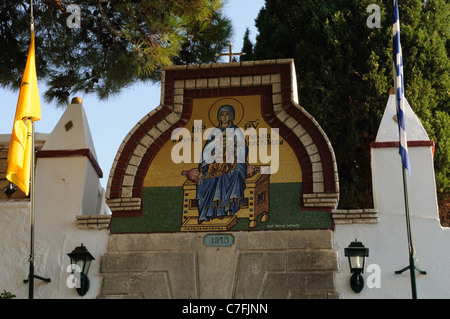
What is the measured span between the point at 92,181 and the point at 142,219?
110 centimetres

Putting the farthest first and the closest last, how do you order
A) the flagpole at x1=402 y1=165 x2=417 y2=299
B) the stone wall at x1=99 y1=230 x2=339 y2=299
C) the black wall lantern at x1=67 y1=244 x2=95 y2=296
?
1. the black wall lantern at x1=67 y1=244 x2=95 y2=296
2. the stone wall at x1=99 y1=230 x2=339 y2=299
3. the flagpole at x1=402 y1=165 x2=417 y2=299

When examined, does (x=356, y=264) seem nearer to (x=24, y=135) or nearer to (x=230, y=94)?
(x=230, y=94)

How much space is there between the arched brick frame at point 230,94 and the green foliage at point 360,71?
4.53 metres

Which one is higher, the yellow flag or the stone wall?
the yellow flag

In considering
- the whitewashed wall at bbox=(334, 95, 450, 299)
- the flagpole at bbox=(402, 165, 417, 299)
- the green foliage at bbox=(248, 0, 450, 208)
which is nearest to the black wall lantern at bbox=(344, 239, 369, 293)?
the whitewashed wall at bbox=(334, 95, 450, 299)

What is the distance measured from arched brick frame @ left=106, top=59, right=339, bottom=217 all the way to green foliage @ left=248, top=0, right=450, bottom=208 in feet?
14.9

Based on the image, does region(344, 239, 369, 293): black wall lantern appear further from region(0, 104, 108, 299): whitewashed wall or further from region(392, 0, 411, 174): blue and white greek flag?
region(0, 104, 108, 299): whitewashed wall

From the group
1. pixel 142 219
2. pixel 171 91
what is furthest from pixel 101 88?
pixel 142 219

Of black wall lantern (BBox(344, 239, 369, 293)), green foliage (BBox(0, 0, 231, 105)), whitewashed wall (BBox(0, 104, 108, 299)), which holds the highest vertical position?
green foliage (BBox(0, 0, 231, 105))

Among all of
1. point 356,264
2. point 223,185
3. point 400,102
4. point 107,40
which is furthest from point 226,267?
point 107,40

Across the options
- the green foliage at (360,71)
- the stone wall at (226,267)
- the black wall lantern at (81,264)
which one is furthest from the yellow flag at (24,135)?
the green foliage at (360,71)

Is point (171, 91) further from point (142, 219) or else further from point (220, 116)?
point (142, 219)

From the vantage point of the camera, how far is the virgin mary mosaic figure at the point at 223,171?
9289 mm

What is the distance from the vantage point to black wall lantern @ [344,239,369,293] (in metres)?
8.63
